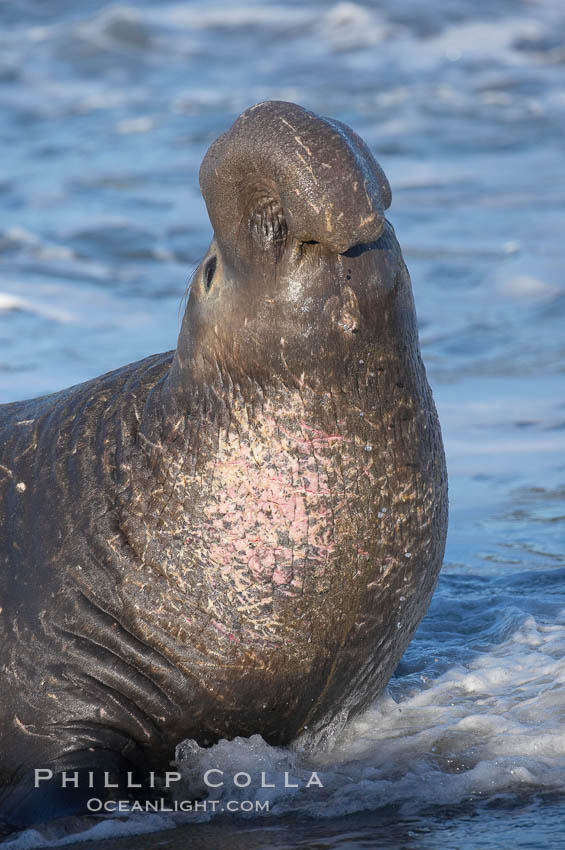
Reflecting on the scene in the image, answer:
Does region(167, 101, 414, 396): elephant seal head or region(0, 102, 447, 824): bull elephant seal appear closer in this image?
region(167, 101, 414, 396): elephant seal head

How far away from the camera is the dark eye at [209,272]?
4469mm

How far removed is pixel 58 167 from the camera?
1897 cm

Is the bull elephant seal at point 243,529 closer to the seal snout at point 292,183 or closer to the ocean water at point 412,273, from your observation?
the seal snout at point 292,183

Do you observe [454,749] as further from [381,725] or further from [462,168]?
[462,168]

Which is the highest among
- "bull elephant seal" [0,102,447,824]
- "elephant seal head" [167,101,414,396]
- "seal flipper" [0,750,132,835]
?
"elephant seal head" [167,101,414,396]

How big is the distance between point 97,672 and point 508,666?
1.87m

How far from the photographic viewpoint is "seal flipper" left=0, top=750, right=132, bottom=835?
13.7ft

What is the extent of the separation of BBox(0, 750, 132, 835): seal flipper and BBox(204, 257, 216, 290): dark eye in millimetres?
1610

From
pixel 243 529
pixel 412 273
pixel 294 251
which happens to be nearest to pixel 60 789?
pixel 243 529

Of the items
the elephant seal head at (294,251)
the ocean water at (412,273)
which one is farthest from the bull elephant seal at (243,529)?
the ocean water at (412,273)

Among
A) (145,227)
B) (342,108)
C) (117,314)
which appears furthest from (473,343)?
(342,108)

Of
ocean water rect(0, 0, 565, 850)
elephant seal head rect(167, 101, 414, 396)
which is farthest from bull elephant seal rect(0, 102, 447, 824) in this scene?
ocean water rect(0, 0, 565, 850)

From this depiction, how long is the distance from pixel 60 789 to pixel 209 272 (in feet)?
5.86

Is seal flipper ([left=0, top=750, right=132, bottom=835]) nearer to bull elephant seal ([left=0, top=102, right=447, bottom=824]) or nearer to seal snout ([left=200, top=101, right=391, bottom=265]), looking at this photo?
bull elephant seal ([left=0, top=102, right=447, bottom=824])
